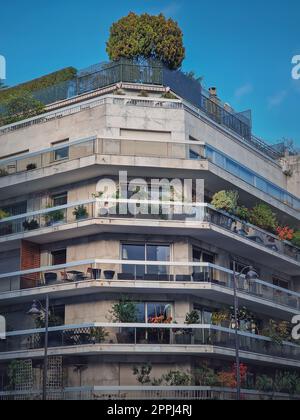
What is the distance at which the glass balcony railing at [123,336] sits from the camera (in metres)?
40.2

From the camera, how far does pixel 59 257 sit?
4459cm

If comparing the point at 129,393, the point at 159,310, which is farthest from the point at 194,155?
the point at 129,393

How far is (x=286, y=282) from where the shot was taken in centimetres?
5397

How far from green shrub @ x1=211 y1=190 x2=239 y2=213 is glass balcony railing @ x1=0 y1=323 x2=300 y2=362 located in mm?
6659

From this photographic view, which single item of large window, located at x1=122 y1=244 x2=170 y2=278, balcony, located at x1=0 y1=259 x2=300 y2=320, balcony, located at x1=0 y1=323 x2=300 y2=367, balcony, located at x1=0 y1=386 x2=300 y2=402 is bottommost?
balcony, located at x1=0 y1=386 x2=300 y2=402

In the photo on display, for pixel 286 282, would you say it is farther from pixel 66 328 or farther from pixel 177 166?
pixel 66 328

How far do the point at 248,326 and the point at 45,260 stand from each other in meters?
12.3

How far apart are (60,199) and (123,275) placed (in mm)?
6695

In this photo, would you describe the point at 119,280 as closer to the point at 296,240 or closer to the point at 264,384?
the point at 264,384

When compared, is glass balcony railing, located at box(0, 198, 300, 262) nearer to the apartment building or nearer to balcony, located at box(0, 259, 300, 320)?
the apartment building

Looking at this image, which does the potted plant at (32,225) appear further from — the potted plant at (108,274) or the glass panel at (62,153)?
the potted plant at (108,274)

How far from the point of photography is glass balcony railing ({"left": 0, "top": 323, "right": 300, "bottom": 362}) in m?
40.2

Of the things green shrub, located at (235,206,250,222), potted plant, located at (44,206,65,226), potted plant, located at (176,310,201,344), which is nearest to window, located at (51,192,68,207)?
potted plant, located at (44,206,65,226)
